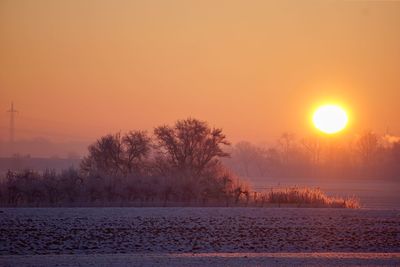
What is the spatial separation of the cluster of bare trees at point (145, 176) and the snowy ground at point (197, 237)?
10.7 meters

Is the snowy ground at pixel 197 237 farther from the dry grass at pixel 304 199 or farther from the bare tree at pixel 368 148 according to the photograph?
the bare tree at pixel 368 148

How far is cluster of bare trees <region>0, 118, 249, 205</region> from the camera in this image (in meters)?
53.5

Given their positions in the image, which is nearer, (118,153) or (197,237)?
(197,237)

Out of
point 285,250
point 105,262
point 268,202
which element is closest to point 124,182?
point 268,202

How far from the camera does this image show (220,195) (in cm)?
5872

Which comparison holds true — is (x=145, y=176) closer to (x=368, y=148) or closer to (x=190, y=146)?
(x=190, y=146)

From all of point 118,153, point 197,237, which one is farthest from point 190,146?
point 197,237

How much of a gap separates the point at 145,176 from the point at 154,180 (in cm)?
145

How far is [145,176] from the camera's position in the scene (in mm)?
58656

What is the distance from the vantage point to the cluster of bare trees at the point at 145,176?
53531 millimetres

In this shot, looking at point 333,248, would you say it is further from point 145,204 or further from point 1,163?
point 1,163

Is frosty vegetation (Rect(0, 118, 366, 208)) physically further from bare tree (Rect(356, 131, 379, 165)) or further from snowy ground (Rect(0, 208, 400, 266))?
bare tree (Rect(356, 131, 379, 165))

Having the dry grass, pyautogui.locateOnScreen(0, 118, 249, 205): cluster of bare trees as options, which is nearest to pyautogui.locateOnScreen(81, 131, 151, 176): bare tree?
pyautogui.locateOnScreen(0, 118, 249, 205): cluster of bare trees

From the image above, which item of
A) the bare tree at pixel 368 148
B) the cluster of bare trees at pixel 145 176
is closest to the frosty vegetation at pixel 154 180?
the cluster of bare trees at pixel 145 176
